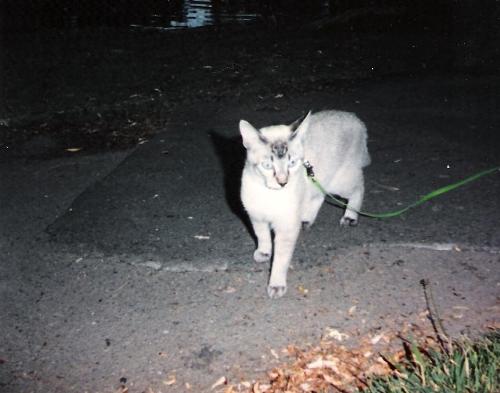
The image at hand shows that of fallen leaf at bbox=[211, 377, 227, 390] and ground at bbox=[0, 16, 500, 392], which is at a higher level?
ground at bbox=[0, 16, 500, 392]

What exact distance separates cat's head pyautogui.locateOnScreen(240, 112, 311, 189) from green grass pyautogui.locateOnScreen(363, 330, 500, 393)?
1530 millimetres

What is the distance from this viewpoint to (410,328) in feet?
11.1

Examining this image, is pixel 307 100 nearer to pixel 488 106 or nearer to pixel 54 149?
pixel 488 106

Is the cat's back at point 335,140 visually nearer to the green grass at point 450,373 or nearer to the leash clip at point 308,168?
the leash clip at point 308,168

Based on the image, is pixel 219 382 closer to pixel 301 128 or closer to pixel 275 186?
pixel 275 186

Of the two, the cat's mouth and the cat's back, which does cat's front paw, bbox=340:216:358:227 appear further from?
the cat's mouth

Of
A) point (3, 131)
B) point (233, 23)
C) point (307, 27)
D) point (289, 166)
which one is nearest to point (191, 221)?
point (289, 166)

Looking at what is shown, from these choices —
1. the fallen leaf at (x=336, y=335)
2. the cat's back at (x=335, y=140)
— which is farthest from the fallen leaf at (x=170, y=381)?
the cat's back at (x=335, y=140)

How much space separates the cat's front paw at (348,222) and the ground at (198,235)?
88mm

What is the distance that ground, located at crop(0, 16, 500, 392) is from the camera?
11.1 feet

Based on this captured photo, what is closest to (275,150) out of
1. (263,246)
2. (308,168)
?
(308,168)

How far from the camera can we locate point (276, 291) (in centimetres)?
378

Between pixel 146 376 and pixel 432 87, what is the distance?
323 inches

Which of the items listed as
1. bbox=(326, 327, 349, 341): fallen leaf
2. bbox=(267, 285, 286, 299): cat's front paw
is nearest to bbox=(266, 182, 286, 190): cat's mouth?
bbox=(267, 285, 286, 299): cat's front paw
